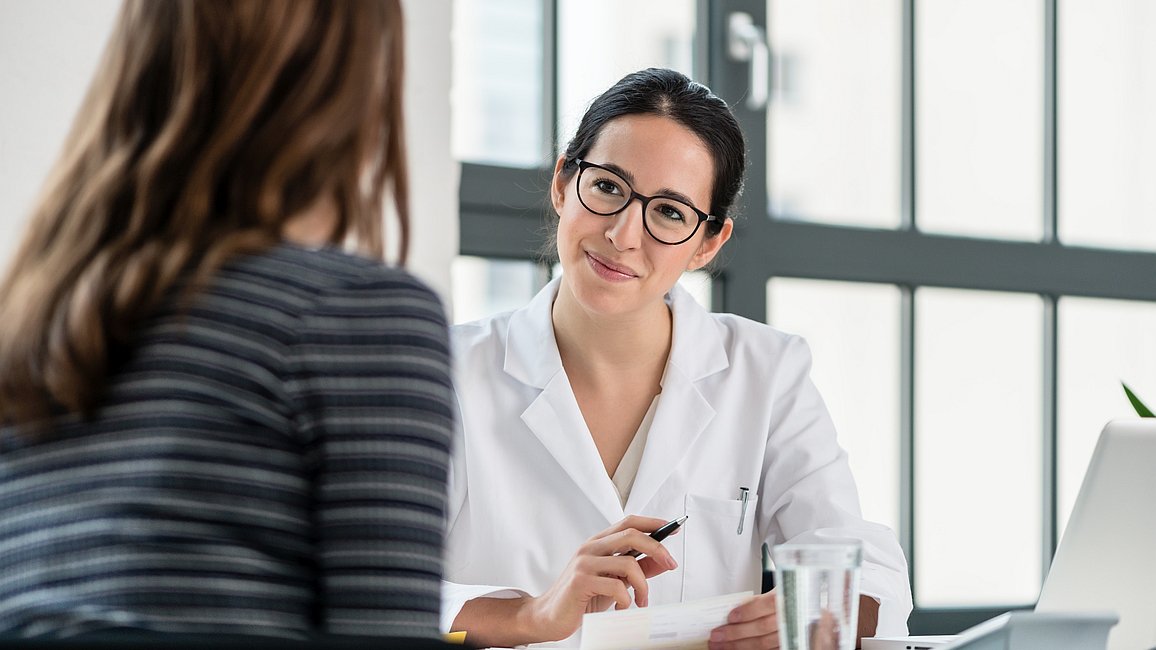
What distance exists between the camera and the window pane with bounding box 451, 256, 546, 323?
280 centimetres

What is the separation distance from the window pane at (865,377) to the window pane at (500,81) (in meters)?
0.90

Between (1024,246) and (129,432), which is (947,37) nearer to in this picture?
(1024,246)

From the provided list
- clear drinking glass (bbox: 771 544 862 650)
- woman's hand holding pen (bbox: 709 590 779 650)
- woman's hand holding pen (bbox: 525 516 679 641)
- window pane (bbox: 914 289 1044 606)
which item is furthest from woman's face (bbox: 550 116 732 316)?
window pane (bbox: 914 289 1044 606)

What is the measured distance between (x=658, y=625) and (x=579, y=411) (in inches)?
28.5

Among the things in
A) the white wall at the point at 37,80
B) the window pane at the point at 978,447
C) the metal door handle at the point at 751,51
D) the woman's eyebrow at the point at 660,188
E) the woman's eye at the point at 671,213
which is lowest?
the window pane at the point at 978,447

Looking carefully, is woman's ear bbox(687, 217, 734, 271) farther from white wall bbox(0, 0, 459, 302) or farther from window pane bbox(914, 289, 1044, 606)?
window pane bbox(914, 289, 1044, 606)

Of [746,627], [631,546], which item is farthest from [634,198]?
[746,627]

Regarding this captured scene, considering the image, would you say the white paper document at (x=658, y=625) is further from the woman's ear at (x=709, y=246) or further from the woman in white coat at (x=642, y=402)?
the woman's ear at (x=709, y=246)

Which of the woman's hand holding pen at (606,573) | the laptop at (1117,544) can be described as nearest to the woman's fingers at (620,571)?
the woman's hand holding pen at (606,573)

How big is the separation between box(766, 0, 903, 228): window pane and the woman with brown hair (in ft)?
7.77

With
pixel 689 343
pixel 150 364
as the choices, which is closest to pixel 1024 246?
pixel 689 343

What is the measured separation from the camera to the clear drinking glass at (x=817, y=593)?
1.02 m

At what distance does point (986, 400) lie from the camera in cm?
336

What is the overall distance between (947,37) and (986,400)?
100cm
